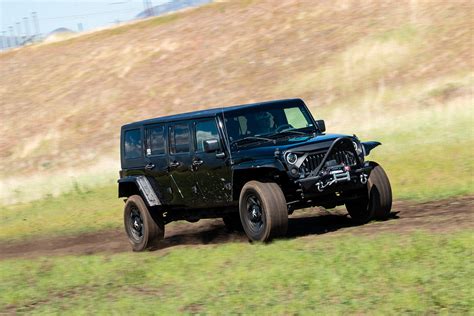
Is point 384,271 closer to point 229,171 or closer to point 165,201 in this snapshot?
point 229,171

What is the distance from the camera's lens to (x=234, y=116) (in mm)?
12242

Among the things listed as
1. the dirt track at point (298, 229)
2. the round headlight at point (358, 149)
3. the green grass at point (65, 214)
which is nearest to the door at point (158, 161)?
the dirt track at point (298, 229)

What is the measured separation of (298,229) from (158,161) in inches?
99.9

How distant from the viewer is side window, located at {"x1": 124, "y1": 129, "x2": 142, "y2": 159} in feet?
45.4

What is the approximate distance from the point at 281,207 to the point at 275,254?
3.05 ft

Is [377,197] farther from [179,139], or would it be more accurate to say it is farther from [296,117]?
[179,139]

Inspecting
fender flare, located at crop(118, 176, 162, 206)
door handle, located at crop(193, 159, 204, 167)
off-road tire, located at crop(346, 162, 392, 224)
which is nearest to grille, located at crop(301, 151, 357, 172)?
off-road tire, located at crop(346, 162, 392, 224)

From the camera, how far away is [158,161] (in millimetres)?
13398

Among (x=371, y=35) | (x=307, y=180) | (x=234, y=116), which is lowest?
(x=307, y=180)

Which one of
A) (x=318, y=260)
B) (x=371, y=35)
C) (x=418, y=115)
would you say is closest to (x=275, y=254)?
(x=318, y=260)

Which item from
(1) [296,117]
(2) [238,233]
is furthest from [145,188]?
(1) [296,117]

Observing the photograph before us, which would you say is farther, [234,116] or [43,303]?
[234,116]

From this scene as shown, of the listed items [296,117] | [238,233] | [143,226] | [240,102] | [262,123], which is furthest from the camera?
[240,102]

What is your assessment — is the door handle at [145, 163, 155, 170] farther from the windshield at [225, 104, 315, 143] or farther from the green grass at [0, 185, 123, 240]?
the green grass at [0, 185, 123, 240]
